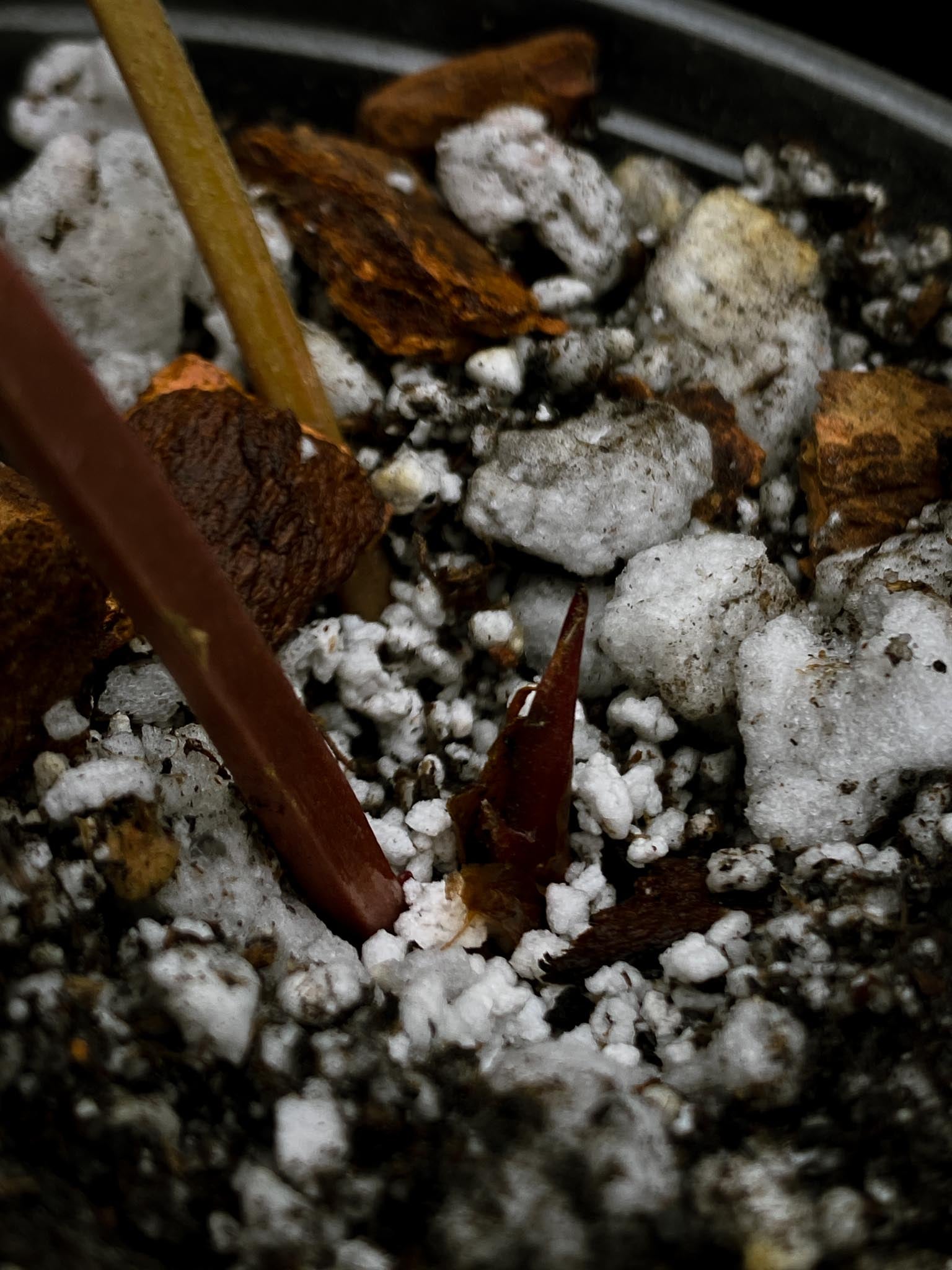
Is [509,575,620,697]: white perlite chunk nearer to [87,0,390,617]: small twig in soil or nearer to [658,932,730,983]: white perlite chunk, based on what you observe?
[87,0,390,617]: small twig in soil

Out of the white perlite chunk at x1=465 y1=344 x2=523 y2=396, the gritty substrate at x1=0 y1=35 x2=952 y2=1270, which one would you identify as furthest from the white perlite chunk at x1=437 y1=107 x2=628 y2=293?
the white perlite chunk at x1=465 y1=344 x2=523 y2=396

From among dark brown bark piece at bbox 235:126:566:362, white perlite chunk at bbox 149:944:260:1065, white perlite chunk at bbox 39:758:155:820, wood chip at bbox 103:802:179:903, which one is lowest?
white perlite chunk at bbox 149:944:260:1065

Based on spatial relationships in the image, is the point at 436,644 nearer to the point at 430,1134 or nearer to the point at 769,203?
the point at 430,1134

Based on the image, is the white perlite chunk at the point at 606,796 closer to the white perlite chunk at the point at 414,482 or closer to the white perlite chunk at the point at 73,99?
the white perlite chunk at the point at 414,482

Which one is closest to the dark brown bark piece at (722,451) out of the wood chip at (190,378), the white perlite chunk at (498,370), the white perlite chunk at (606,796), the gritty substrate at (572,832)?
the gritty substrate at (572,832)

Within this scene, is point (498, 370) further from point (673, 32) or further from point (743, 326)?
point (673, 32)

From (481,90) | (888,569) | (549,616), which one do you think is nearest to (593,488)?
(549,616)
